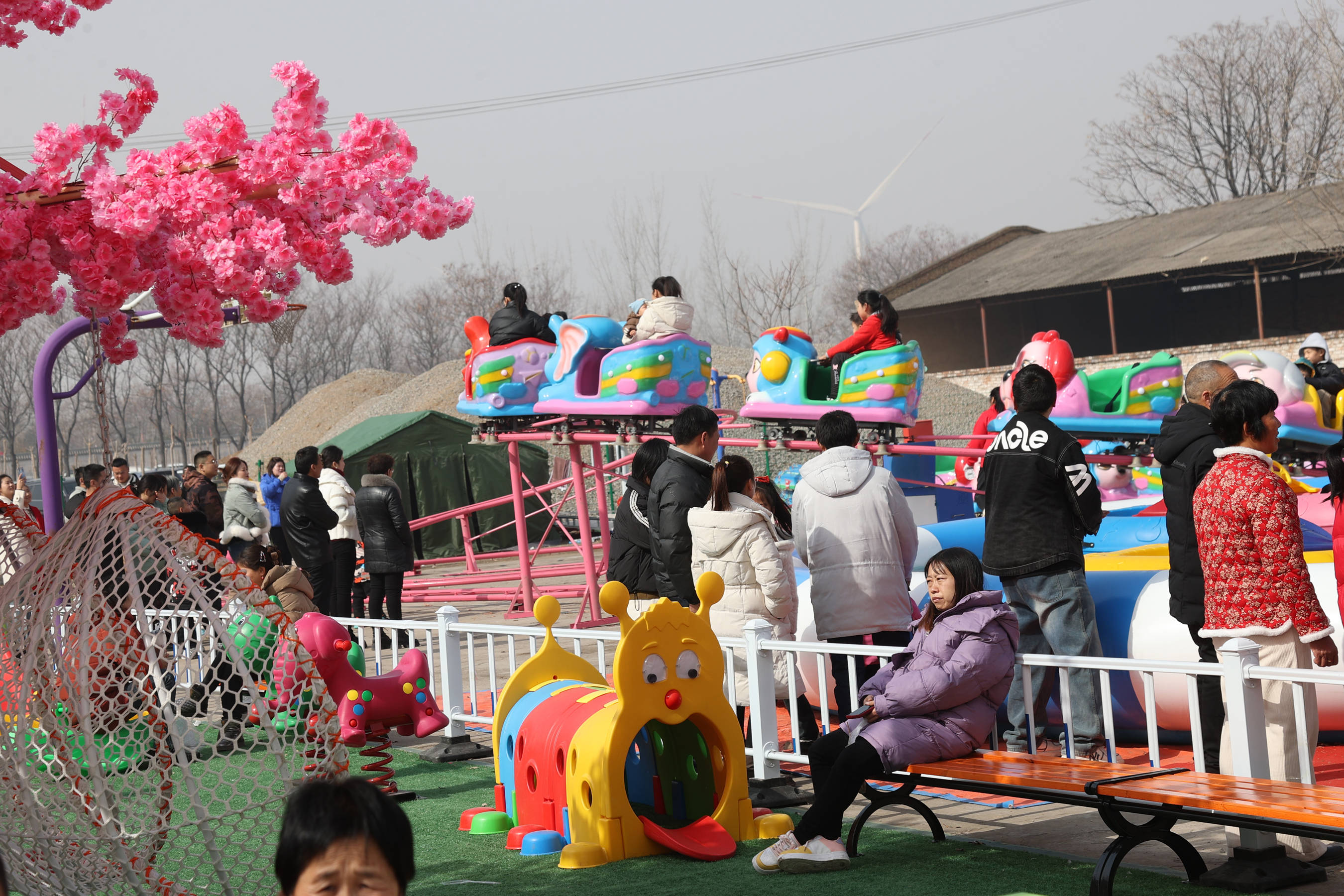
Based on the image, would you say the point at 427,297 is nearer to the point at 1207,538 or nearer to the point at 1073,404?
the point at 1073,404

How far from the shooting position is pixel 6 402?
4450cm

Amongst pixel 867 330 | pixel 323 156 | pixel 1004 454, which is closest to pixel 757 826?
pixel 1004 454

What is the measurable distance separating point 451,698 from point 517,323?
483cm

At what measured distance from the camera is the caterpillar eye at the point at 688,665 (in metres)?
4.90

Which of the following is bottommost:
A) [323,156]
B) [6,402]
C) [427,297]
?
[323,156]

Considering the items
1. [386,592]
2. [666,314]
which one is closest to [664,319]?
[666,314]

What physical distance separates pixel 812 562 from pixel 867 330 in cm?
453

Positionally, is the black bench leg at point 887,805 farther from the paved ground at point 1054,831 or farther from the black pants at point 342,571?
the black pants at point 342,571

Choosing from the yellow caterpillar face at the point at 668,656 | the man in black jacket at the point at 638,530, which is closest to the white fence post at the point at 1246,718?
the yellow caterpillar face at the point at 668,656

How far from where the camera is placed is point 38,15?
4.05 m

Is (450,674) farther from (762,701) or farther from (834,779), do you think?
(834,779)

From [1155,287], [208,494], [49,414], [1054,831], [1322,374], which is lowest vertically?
[1054,831]

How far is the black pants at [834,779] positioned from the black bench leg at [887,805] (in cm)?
14

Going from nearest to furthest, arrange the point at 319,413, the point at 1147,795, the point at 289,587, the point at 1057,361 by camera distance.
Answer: the point at 1147,795, the point at 289,587, the point at 1057,361, the point at 319,413
